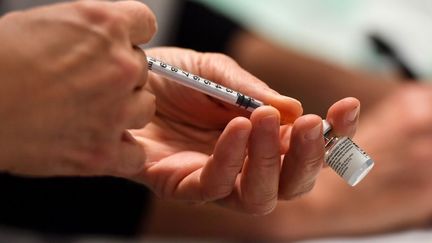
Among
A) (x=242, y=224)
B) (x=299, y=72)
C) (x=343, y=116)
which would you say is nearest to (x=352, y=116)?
(x=343, y=116)

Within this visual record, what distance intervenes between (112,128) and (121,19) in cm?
10

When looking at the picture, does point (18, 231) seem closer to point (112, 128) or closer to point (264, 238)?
point (264, 238)

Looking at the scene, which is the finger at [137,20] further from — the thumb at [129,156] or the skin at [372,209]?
the skin at [372,209]

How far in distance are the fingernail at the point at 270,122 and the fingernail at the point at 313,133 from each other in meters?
0.03

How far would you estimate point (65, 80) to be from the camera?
1.74ft

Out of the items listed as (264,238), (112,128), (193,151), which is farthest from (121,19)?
(264,238)

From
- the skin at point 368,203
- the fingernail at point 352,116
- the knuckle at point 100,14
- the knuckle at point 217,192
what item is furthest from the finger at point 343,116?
the skin at point 368,203

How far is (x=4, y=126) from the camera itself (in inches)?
20.9

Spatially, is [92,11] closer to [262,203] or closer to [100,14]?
[100,14]

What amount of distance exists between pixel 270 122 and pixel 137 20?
155mm

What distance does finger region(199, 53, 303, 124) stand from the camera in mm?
633

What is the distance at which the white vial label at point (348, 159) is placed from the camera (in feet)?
1.98

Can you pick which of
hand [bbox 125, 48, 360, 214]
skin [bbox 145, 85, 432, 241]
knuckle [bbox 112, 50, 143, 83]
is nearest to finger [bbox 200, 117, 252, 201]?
hand [bbox 125, 48, 360, 214]

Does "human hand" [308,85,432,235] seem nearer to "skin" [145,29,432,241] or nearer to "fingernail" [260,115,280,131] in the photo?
"skin" [145,29,432,241]
